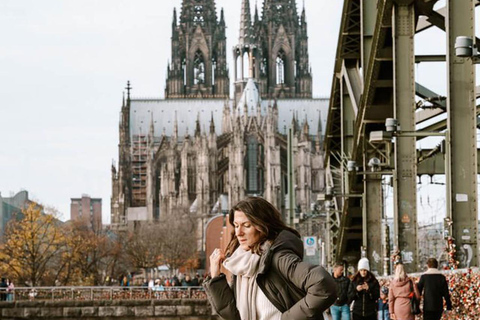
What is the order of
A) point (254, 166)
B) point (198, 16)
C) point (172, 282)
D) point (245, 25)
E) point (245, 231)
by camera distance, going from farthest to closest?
point (198, 16), point (245, 25), point (254, 166), point (172, 282), point (245, 231)

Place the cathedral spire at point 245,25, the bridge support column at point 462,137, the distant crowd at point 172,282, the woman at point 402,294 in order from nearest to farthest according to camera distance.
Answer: the woman at point 402,294, the bridge support column at point 462,137, the distant crowd at point 172,282, the cathedral spire at point 245,25

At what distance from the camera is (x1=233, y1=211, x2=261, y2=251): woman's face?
18.6 feet

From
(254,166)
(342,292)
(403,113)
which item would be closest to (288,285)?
(342,292)

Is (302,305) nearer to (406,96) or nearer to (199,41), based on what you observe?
(406,96)

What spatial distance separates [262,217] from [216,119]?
149834mm

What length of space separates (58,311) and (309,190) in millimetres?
99806

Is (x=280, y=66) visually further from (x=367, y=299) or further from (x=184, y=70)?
(x=367, y=299)

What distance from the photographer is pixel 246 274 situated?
5691mm

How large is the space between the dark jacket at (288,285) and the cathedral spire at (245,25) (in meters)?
146

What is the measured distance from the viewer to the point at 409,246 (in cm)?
1892

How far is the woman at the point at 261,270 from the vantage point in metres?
5.55

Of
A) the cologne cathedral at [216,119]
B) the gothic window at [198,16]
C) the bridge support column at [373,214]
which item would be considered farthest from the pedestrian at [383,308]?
the gothic window at [198,16]

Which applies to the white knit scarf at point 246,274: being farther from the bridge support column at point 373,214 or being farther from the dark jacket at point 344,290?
the bridge support column at point 373,214

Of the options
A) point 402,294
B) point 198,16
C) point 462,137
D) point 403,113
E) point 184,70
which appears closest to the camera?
point 402,294
